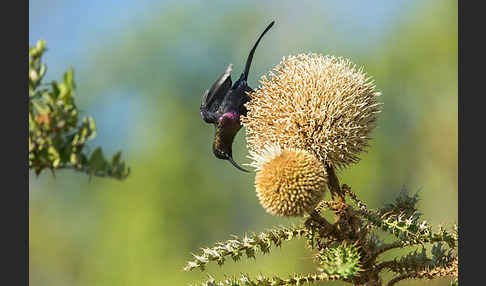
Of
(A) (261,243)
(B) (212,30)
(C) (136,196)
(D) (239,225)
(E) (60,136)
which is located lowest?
(A) (261,243)

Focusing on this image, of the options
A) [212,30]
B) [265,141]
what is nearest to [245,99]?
[265,141]

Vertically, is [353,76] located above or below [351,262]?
above

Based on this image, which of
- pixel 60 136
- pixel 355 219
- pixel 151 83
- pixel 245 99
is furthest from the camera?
pixel 151 83

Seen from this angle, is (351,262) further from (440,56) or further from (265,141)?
(440,56)

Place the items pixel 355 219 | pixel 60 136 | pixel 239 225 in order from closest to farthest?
pixel 60 136
pixel 355 219
pixel 239 225

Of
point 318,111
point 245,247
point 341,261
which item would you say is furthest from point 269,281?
point 318,111

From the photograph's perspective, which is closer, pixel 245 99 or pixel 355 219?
pixel 355 219

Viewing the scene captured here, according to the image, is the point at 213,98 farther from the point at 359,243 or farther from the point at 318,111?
the point at 359,243
